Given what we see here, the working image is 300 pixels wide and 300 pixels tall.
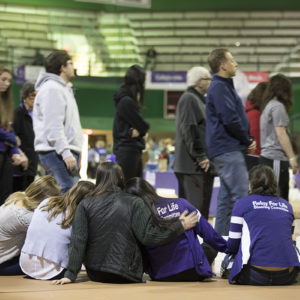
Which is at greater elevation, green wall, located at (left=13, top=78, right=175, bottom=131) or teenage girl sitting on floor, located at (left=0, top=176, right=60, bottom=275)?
green wall, located at (left=13, top=78, right=175, bottom=131)

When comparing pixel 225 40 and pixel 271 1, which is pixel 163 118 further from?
pixel 271 1

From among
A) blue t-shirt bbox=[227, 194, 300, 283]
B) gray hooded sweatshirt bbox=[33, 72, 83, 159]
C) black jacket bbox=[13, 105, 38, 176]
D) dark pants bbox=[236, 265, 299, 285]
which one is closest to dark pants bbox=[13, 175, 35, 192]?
black jacket bbox=[13, 105, 38, 176]

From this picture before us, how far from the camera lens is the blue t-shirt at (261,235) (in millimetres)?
3205

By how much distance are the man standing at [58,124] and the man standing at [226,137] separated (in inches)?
34.2

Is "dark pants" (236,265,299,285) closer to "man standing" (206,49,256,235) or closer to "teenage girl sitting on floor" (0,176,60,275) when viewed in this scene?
"man standing" (206,49,256,235)

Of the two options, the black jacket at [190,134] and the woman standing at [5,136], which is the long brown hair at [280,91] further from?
the woman standing at [5,136]

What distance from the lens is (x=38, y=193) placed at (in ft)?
11.7

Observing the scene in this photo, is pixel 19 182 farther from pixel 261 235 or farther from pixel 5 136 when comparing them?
pixel 261 235

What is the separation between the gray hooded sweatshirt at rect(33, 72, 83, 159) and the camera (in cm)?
385

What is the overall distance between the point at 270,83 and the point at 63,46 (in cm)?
1157

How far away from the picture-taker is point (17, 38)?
17328 millimetres

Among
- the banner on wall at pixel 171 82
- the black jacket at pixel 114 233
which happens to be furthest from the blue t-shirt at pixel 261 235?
the banner on wall at pixel 171 82

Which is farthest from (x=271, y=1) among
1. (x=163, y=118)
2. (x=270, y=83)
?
(x=270, y=83)

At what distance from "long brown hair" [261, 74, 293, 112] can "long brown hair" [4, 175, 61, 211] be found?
1.88 metres
